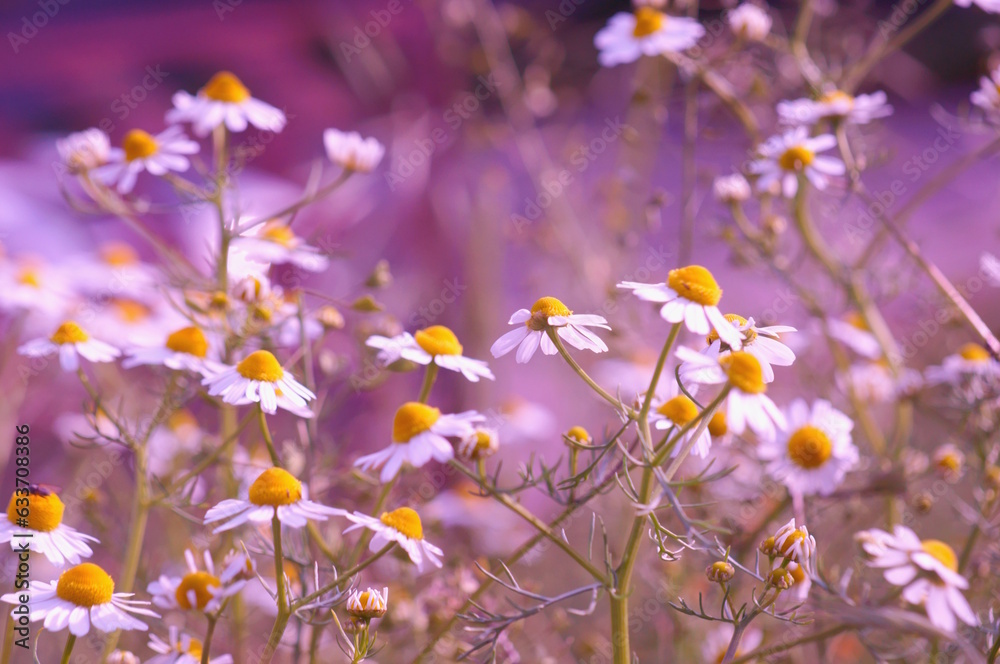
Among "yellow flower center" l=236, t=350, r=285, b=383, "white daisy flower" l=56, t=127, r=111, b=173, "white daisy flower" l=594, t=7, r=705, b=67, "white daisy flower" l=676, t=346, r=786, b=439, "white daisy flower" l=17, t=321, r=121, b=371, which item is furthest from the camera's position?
"white daisy flower" l=594, t=7, r=705, b=67

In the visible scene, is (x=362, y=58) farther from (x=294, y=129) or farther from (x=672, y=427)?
(x=672, y=427)

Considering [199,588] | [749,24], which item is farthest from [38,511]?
[749,24]

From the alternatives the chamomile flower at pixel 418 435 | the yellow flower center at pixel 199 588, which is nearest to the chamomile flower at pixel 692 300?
the chamomile flower at pixel 418 435

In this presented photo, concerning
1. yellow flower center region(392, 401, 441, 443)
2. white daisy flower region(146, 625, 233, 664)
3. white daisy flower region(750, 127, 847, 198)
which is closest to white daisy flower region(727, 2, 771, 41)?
white daisy flower region(750, 127, 847, 198)

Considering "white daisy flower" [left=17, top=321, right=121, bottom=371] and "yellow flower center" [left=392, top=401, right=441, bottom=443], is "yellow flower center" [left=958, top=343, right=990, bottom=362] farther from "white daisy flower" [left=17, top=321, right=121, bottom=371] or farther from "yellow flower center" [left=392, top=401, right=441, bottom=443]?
"white daisy flower" [left=17, top=321, right=121, bottom=371]

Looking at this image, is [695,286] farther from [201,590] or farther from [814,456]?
[201,590]

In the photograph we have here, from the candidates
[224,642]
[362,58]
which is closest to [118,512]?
[224,642]

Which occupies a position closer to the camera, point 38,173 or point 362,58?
point 362,58
